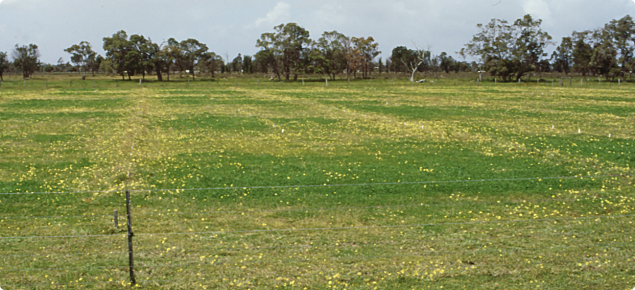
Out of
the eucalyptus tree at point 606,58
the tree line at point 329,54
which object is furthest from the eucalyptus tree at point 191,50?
the eucalyptus tree at point 606,58

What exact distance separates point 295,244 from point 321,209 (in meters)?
2.69

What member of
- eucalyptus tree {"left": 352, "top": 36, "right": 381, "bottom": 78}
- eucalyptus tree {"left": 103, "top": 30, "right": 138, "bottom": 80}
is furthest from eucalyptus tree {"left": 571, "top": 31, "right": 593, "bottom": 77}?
eucalyptus tree {"left": 103, "top": 30, "right": 138, "bottom": 80}

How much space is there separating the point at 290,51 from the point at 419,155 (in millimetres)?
94322

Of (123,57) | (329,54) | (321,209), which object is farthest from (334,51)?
(321,209)

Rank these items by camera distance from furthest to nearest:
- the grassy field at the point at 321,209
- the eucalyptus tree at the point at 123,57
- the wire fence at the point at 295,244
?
1. the eucalyptus tree at the point at 123,57
2. the wire fence at the point at 295,244
3. the grassy field at the point at 321,209

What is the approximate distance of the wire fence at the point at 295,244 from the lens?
Answer: 8.93 m

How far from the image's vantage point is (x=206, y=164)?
1812 centimetres

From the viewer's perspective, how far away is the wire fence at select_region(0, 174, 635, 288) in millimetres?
8930

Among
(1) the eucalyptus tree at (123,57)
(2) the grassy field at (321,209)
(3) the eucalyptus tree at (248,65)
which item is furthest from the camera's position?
(3) the eucalyptus tree at (248,65)

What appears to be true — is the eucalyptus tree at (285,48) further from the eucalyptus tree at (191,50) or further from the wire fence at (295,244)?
the wire fence at (295,244)

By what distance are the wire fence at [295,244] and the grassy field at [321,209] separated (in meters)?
0.05

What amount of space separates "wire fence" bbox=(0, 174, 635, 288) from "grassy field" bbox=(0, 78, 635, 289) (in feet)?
0.16

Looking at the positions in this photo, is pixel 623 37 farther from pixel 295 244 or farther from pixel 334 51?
pixel 295 244

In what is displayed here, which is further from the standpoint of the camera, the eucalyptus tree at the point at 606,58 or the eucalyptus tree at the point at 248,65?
the eucalyptus tree at the point at 248,65
